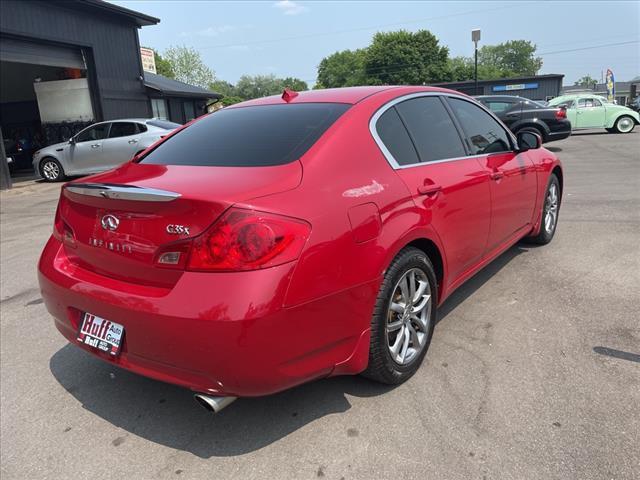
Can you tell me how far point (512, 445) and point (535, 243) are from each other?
3439mm

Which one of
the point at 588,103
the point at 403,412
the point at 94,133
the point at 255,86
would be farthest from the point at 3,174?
the point at 255,86

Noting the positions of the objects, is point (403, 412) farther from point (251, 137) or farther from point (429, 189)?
point (251, 137)

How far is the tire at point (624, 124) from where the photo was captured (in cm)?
1905

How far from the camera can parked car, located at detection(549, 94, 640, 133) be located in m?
18.8

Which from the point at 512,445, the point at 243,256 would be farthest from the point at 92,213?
the point at 512,445

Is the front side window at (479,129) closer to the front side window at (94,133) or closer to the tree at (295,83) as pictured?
the front side window at (94,133)

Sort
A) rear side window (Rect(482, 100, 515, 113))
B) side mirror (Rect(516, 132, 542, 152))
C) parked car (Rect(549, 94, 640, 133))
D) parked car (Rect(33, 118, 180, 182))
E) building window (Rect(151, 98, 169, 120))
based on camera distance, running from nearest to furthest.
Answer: side mirror (Rect(516, 132, 542, 152))
parked car (Rect(33, 118, 180, 182))
rear side window (Rect(482, 100, 515, 113))
parked car (Rect(549, 94, 640, 133))
building window (Rect(151, 98, 169, 120))

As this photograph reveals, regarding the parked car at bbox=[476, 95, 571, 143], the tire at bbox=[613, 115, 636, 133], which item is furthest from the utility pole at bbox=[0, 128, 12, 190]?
the tire at bbox=[613, 115, 636, 133]

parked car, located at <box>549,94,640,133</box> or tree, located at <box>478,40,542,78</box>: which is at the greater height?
tree, located at <box>478,40,542,78</box>

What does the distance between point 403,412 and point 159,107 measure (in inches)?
834

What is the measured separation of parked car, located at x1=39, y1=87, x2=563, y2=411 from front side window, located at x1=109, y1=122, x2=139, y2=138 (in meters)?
10.3

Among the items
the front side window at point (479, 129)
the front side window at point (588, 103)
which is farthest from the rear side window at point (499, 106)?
the front side window at point (479, 129)

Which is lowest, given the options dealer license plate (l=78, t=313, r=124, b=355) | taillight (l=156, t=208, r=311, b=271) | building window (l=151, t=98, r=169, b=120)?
dealer license plate (l=78, t=313, r=124, b=355)

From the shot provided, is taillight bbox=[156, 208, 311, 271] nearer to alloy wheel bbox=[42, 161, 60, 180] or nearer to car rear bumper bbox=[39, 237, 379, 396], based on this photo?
car rear bumper bbox=[39, 237, 379, 396]
